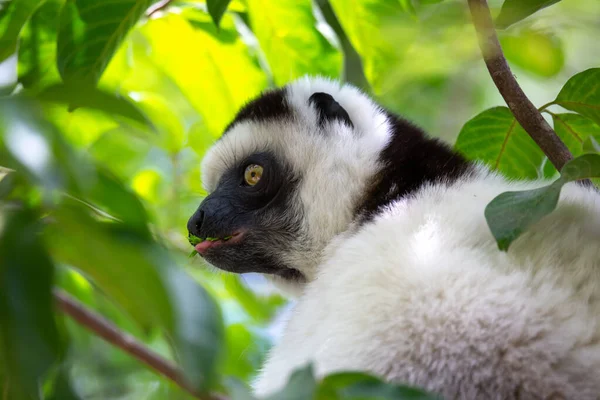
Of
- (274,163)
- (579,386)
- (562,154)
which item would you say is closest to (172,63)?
(274,163)

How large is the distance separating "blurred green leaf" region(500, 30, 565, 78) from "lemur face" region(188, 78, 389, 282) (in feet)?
4.42

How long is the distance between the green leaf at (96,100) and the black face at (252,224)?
6.50ft

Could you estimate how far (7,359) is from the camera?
1383mm

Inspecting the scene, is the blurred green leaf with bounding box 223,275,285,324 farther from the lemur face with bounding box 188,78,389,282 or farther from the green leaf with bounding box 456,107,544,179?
the green leaf with bounding box 456,107,544,179

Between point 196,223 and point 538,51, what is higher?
point 538,51

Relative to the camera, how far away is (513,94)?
2.77 metres

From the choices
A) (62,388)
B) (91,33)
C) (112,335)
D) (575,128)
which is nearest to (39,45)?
(91,33)

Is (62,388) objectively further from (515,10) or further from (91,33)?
(515,10)

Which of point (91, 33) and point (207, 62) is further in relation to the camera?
point (207, 62)

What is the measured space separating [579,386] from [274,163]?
1902mm

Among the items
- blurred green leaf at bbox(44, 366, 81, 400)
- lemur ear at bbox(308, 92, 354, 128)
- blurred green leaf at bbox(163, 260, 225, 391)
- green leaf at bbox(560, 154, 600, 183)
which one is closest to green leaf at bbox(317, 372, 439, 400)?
blurred green leaf at bbox(163, 260, 225, 391)

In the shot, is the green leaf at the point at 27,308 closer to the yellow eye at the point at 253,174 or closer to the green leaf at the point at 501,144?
the yellow eye at the point at 253,174

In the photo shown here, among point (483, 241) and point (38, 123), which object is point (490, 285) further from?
point (38, 123)

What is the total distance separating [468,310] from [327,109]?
1659 millimetres
